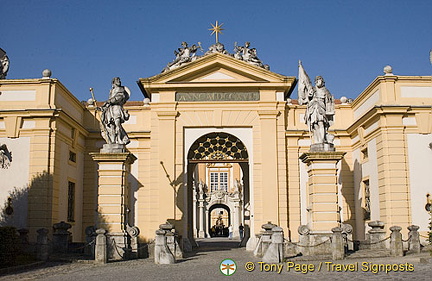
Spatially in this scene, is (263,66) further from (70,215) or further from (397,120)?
(70,215)

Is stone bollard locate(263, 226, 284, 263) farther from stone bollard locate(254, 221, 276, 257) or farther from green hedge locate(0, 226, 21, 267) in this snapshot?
green hedge locate(0, 226, 21, 267)

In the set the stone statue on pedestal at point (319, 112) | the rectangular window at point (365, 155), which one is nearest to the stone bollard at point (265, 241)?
the stone statue on pedestal at point (319, 112)

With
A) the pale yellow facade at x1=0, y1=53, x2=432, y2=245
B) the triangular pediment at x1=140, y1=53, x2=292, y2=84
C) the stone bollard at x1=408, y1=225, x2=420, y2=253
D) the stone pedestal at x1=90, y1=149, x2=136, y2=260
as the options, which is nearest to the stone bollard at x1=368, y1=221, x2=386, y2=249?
the pale yellow facade at x1=0, y1=53, x2=432, y2=245

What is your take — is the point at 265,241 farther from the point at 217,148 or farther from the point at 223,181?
the point at 223,181

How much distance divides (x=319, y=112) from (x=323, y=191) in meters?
2.50

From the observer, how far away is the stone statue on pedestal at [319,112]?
1734cm

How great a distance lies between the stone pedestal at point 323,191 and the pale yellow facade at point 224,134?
3458 mm

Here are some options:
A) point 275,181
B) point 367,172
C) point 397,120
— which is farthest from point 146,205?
point 397,120

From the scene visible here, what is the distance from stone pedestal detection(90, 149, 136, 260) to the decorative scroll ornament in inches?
255

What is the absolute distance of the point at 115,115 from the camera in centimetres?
Answer: 1739

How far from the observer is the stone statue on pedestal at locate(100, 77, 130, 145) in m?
17.5

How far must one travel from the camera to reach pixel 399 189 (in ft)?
63.8

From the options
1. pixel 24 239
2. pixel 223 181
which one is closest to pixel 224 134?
pixel 24 239

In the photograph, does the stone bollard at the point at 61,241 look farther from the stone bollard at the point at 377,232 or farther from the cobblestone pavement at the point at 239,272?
the stone bollard at the point at 377,232
